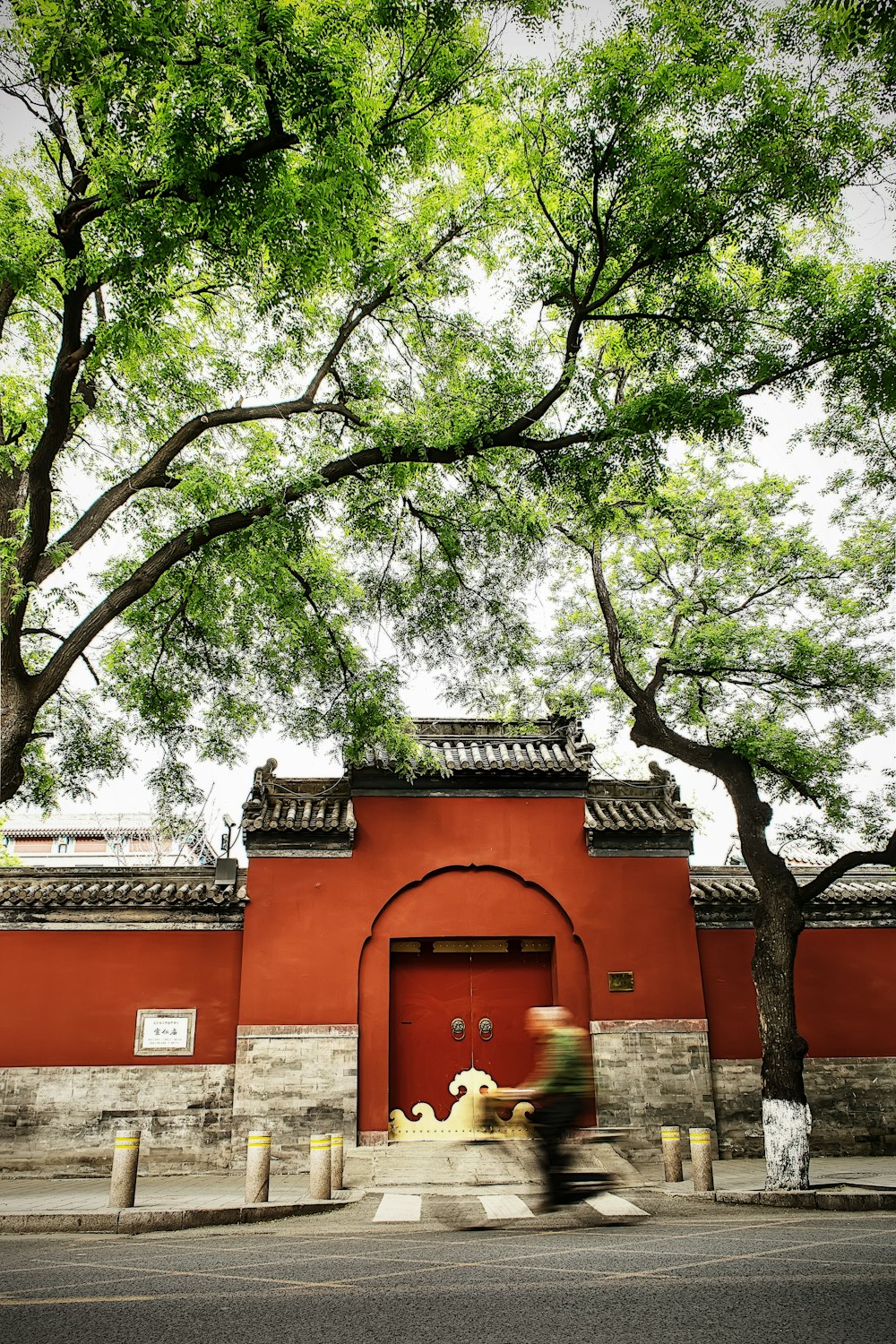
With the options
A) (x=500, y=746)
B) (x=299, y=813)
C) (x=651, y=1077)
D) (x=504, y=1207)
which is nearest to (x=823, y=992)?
(x=651, y=1077)

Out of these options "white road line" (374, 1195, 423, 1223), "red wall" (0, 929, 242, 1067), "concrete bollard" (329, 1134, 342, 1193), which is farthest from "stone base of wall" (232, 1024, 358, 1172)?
"white road line" (374, 1195, 423, 1223)

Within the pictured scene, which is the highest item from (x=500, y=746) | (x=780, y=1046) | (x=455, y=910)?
(x=500, y=746)

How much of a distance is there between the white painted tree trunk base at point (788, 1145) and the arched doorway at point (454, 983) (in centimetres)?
272

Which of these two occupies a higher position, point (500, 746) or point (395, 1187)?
point (500, 746)

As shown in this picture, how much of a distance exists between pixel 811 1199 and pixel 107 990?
26.0ft

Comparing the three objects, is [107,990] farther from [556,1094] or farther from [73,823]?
[73,823]

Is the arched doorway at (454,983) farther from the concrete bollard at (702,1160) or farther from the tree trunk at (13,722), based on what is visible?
the tree trunk at (13,722)

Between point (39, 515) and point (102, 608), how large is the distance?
0.84 meters

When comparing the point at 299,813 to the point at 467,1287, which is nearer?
the point at 467,1287

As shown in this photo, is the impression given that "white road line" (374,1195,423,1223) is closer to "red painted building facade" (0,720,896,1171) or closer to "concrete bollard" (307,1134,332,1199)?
"concrete bollard" (307,1134,332,1199)

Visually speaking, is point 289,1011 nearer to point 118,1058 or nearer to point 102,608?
point 118,1058

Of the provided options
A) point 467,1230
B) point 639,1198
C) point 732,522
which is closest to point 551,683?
point 732,522

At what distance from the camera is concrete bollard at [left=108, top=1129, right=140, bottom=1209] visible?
24.1 feet

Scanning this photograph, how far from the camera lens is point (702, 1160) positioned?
26.3 feet
